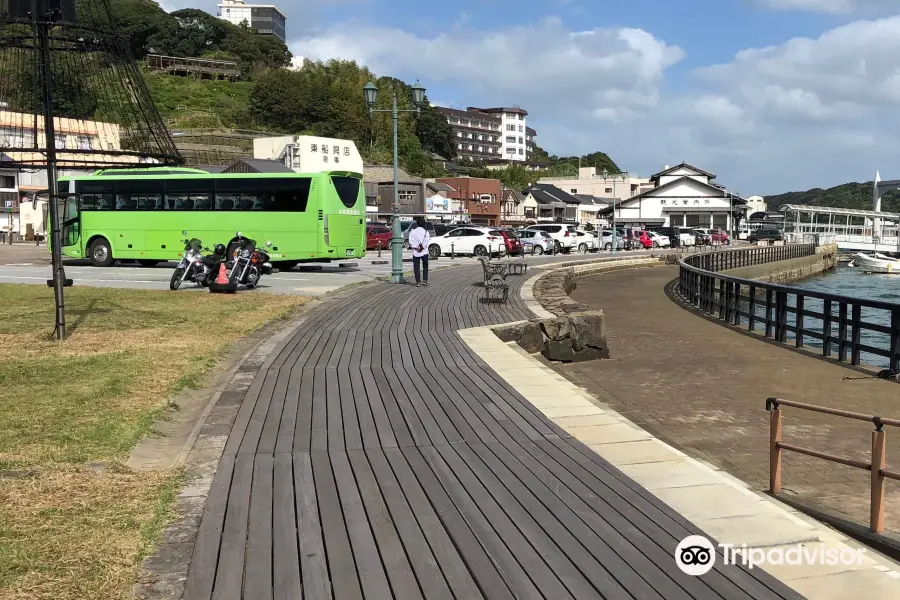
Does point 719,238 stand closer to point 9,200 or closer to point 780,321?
point 9,200

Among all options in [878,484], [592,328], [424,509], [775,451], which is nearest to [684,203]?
[592,328]

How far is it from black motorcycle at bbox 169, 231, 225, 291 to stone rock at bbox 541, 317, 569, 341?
9.90 m

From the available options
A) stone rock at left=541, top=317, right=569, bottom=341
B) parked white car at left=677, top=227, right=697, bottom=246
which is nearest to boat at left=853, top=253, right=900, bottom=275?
parked white car at left=677, top=227, right=697, bottom=246

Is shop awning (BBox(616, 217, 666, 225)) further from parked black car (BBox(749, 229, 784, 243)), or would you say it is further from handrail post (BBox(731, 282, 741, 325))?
handrail post (BBox(731, 282, 741, 325))

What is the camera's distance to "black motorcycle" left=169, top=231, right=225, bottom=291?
2022 cm

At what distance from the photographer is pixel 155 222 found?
95.0 ft

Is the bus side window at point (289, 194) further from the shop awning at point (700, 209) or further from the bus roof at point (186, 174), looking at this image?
the shop awning at point (700, 209)

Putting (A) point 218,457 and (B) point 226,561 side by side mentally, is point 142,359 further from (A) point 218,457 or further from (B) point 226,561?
(B) point 226,561

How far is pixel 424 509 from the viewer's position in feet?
16.2

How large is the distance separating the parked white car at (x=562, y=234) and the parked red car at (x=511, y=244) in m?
6.79

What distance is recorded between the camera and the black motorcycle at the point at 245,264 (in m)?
19.5

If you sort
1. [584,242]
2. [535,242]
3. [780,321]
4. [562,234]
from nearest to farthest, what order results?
1. [780,321]
2. [535,242]
3. [562,234]
4. [584,242]

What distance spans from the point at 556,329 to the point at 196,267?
36.5ft

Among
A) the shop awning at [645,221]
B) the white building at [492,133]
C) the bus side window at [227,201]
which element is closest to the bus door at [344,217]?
the bus side window at [227,201]
